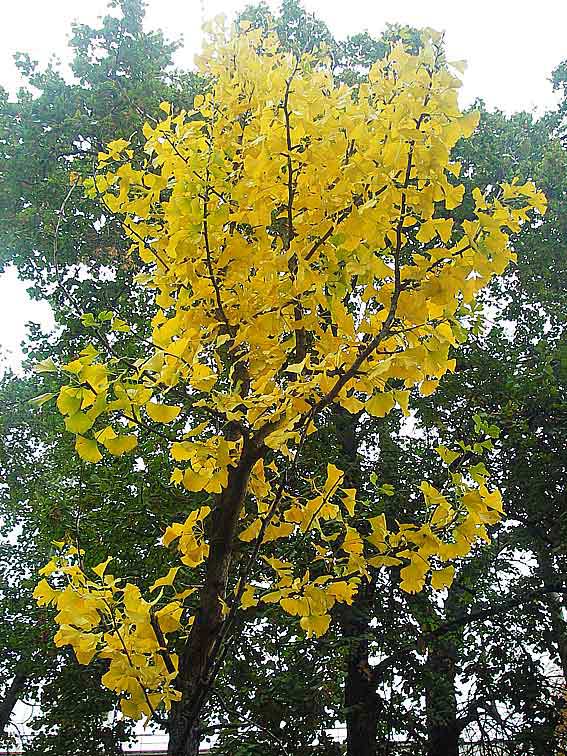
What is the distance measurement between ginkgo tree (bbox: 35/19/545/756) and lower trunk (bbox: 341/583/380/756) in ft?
11.0

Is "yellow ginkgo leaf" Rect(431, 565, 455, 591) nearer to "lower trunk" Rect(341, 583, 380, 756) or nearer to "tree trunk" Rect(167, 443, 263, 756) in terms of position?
"tree trunk" Rect(167, 443, 263, 756)

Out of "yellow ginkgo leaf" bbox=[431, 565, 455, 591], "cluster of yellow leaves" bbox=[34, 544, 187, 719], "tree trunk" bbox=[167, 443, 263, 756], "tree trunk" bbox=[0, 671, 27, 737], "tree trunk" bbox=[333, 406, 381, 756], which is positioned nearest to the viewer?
"cluster of yellow leaves" bbox=[34, 544, 187, 719]

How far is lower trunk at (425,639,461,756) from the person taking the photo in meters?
4.77

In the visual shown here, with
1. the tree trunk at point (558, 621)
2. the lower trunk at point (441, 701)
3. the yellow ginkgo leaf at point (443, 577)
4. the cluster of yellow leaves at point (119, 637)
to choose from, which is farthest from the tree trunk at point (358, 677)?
the cluster of yellow leaves at point (119, 637)

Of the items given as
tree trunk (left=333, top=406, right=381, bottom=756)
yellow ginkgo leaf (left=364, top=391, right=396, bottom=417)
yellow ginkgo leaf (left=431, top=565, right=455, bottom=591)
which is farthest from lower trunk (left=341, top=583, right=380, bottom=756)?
yellow ginkgo leaf (left=364, top=391, right=396, bottom=417)

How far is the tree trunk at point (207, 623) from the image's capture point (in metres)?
1.30

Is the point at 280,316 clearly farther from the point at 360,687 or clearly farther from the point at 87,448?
the point at 360,687

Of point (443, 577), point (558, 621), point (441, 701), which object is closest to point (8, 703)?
point (441, 701)

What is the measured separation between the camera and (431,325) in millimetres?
1312

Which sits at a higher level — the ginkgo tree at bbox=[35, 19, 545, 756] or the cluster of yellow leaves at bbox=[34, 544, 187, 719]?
the ginkgo tree at bbox=[35, 19, 545, 756]

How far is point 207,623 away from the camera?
1.41 meters

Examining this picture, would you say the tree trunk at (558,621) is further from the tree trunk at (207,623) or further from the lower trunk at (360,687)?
the tree trunk at (207,623)

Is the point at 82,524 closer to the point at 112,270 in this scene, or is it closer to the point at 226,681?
the point at 226,681

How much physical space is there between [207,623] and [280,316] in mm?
646
